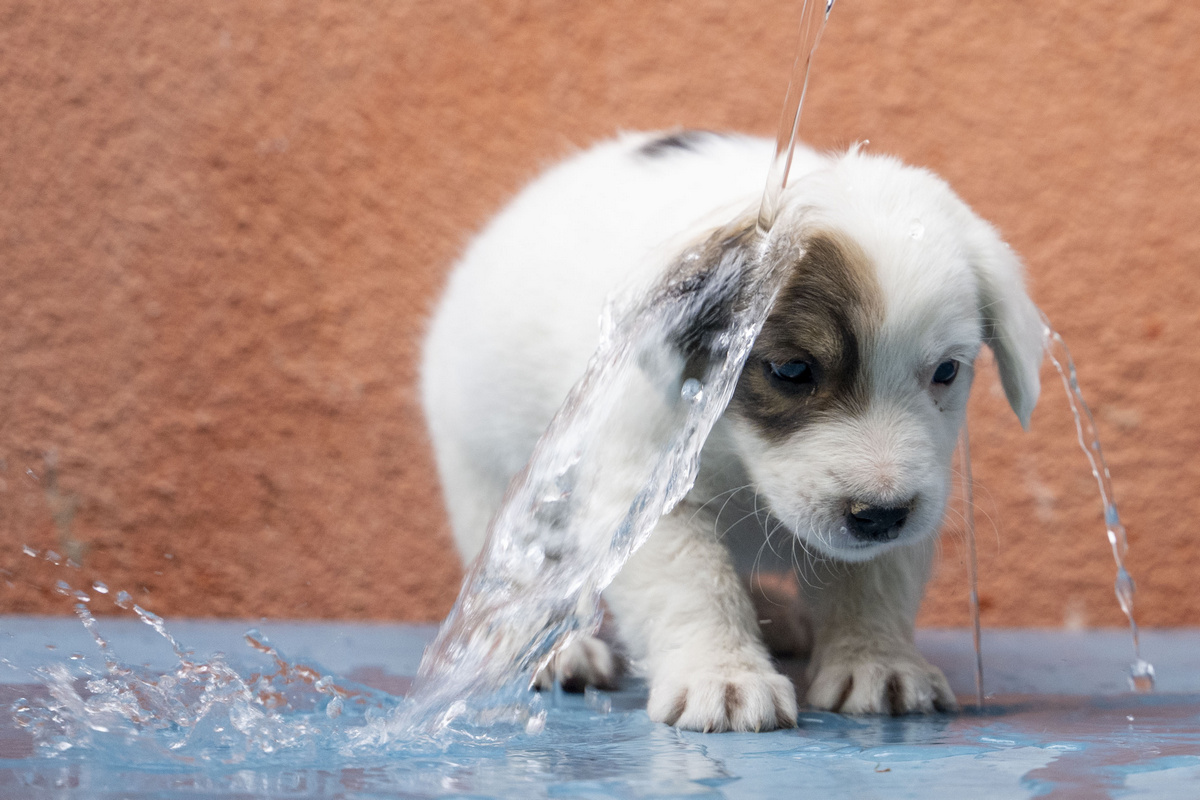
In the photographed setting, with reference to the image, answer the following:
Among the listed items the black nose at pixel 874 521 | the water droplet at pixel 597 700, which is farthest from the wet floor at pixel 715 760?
the black nose at pixel 874 521

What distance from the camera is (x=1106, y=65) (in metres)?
3.43

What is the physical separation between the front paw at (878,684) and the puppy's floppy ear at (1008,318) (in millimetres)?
506

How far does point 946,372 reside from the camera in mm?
1939

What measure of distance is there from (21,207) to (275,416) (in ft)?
3.05

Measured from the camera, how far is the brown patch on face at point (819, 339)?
1.82 m

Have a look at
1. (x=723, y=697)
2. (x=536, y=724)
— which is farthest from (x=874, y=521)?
(x=536, y=724)

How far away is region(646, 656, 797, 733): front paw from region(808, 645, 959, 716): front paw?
0.58ft

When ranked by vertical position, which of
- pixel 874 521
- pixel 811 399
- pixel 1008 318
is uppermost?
pixel 1008 318

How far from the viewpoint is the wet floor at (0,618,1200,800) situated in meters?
1.31

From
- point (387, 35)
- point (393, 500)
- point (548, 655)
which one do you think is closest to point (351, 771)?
point (548, 655)

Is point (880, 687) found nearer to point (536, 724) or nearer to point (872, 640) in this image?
point (872, 640)

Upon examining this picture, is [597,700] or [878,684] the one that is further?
[597,700]

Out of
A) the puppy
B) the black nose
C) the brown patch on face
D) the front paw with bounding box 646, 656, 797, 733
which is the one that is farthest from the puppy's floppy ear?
the front paw with bounding box 646, 656, 797, 733

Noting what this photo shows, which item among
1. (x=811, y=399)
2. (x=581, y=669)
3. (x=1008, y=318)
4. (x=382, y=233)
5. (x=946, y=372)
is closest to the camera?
(x=811, y=399)
